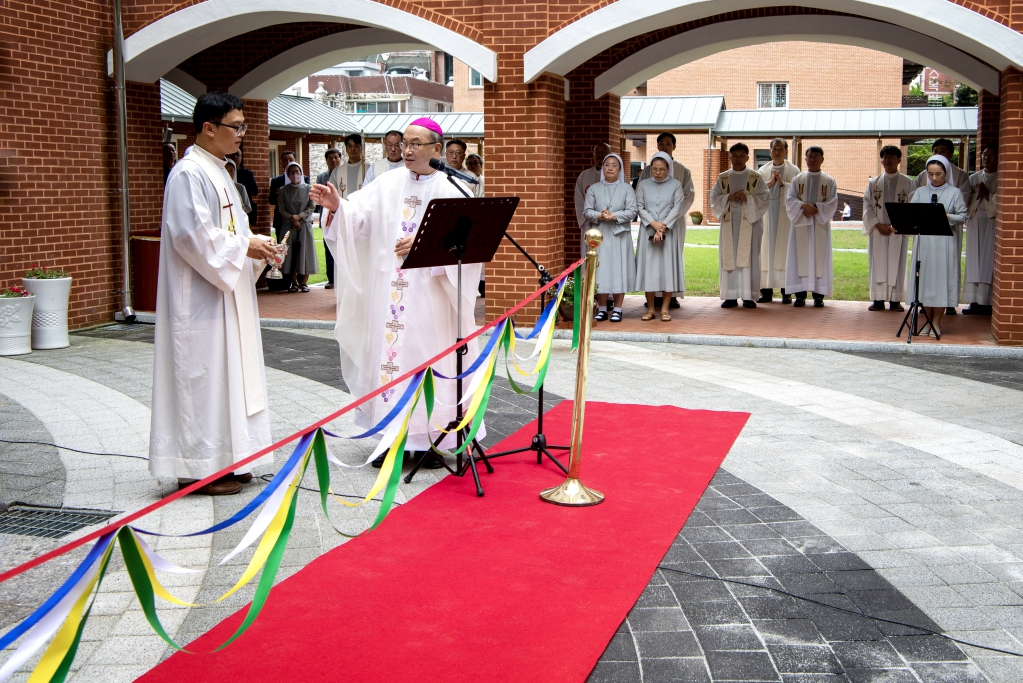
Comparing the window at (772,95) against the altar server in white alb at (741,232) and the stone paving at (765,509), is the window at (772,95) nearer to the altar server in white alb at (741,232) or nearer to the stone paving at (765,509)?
the altar server in white alb at (741,232)

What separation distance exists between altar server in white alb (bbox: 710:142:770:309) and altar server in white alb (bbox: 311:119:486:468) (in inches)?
310

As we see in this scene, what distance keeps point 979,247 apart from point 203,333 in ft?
34.1

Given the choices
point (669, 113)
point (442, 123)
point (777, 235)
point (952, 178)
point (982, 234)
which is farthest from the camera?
point (442, 123)

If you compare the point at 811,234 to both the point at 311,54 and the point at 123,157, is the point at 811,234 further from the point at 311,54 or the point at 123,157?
the point at 123,157

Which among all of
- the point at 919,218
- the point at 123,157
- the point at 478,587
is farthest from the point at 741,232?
the point at 478,587

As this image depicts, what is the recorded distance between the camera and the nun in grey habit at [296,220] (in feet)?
51.6

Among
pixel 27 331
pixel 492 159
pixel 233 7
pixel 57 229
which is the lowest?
pixel 27 331

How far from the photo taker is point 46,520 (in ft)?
17.6

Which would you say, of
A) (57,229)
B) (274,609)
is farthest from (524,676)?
(57,229)

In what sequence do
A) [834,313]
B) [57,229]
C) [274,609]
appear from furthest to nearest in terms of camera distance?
[834,313], [57,229], [274,609]

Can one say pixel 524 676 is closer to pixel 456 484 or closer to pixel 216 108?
pixel 456 484

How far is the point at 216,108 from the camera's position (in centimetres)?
573

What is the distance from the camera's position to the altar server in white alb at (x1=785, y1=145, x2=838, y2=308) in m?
14.0

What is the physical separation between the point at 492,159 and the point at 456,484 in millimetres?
6183
